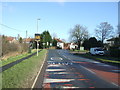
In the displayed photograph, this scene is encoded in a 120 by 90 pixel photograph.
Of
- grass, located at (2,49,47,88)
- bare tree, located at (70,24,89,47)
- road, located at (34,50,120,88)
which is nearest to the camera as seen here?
grass, located at (2,49,47,88)

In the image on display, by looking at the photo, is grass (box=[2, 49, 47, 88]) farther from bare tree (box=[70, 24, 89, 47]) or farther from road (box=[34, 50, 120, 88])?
bare tree (box=[70, 24, 89, 47])

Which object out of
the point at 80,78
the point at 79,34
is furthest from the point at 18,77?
the point at 79,34

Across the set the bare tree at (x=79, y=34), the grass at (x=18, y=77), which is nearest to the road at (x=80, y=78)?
the grass at (x=18, y=77)

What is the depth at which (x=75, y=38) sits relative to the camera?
327 ft

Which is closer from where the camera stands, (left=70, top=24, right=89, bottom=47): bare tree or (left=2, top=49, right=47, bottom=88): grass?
(left=2, top=49, right=47, bottom=88): grass

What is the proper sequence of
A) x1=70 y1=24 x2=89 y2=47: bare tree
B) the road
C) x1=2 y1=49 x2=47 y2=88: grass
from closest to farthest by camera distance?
x1=2 y1=49 x2=47 y2=88: grass, the road, x1=70 y1=24 x2=89 y2=47: bare tree

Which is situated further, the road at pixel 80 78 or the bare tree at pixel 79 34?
the bare tree at pixel 79 34

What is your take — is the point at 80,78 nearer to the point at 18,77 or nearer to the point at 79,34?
the point at 18,77

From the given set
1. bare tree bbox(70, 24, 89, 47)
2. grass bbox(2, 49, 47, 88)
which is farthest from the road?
bare tree bbox(70, 24, 89, 47)

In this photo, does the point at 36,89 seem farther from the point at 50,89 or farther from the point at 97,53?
the point at 97,53

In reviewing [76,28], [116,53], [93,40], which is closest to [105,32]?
[93,40]

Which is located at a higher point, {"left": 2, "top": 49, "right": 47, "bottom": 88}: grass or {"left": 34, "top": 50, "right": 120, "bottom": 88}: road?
{"left": 2, "top": 49, "right": 47, "bottom": 88}: grass

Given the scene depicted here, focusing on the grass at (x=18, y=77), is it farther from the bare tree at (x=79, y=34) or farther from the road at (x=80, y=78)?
the bare tree at (x=79, y=34)

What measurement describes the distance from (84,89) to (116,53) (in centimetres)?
2907
